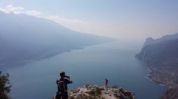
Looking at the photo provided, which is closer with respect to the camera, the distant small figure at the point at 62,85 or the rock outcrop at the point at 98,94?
the distant small figure at the point at 62,85

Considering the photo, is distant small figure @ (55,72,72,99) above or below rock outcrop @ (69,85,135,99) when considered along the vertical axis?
above

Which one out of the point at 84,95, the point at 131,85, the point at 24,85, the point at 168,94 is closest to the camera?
the point at 84,95

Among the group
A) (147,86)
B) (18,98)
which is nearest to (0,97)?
(18,98)

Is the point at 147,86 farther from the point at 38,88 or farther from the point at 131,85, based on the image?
the point at 38,88

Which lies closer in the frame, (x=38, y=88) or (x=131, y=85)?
(x=38, y=88)

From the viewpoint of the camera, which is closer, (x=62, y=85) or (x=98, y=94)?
(x=62, y=85)

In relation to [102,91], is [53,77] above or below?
above

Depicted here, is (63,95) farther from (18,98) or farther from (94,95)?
(18,98)

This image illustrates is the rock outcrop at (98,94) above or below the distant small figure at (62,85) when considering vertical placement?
below

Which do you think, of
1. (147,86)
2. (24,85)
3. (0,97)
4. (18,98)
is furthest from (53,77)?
(0,97)

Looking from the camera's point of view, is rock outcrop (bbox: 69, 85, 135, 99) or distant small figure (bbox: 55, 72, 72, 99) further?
rock outcrop (bbox: 69, 85, 135, 99)

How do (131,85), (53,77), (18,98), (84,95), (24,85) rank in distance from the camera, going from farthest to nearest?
(53,77) < (131,85) < (24,85) < (18,98) < (84,95)
